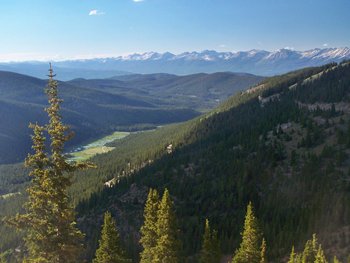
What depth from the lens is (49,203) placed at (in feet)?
104

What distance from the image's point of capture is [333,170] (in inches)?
5438

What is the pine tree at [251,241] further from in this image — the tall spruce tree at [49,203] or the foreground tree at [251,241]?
the tall spruce tree at [49,203]

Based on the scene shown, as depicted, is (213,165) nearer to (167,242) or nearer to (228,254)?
(228,254)

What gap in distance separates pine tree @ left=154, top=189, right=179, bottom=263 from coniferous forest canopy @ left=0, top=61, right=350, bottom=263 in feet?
0.44

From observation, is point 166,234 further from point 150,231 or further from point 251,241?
point 251,241

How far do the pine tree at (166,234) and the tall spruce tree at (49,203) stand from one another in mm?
22367

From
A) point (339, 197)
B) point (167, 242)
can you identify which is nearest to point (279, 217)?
point (339, 197)

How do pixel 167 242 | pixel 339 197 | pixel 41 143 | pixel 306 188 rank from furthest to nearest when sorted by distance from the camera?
pixel 306 188, pixel 339 197, pixel 167 242, pixel 41 143

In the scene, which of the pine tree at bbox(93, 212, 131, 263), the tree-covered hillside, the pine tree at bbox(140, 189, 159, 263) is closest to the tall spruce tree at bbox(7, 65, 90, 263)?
the pine tree at bbox(93, 212, 131, 263)

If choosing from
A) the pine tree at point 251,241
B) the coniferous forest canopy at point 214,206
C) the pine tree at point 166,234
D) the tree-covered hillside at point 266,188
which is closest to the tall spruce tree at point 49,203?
the coniferous forest canopy at point 214,206

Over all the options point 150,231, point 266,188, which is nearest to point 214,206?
point 266,188

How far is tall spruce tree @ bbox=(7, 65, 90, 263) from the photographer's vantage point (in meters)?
31.3

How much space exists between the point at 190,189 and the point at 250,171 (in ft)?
78.9

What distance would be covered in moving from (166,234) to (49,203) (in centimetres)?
2532
